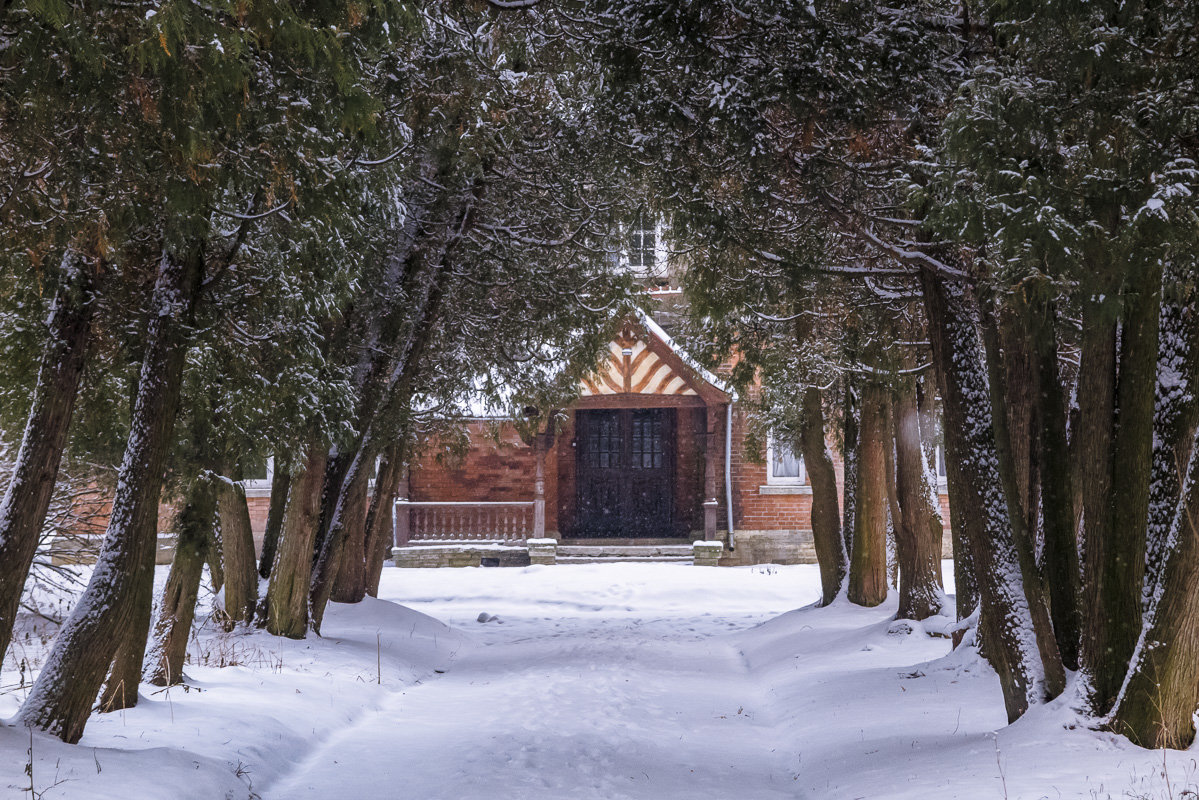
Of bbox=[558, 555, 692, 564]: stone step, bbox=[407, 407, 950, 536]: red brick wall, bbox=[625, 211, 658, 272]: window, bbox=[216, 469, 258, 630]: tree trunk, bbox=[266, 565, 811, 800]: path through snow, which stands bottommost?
bbox=[266, 565, 811, 800]: path through snow

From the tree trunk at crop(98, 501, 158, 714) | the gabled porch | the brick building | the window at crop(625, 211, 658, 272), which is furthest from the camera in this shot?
the gabled porch

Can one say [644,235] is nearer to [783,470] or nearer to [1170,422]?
[1170,422]

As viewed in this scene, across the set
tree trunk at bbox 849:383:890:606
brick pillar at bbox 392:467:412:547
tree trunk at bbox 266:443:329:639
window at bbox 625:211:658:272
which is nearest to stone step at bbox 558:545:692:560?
brick pillar at bbox 392:467:412:547

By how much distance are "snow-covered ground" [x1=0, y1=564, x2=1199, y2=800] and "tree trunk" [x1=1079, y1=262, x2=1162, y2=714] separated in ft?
1.50

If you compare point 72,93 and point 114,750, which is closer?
point 72,93

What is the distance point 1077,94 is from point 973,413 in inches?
95.8

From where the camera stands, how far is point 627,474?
83.0 feet

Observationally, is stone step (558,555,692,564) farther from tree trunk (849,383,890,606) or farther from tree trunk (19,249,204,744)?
tree trunk (19,249,204,744)

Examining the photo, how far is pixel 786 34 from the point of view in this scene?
696 centimetres

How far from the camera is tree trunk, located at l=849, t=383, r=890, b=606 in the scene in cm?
1369

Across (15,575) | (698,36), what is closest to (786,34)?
(698,36)

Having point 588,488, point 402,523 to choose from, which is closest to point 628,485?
point 588,488

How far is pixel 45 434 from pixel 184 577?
2458 mm

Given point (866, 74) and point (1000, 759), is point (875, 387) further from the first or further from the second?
point (1000, 759)
